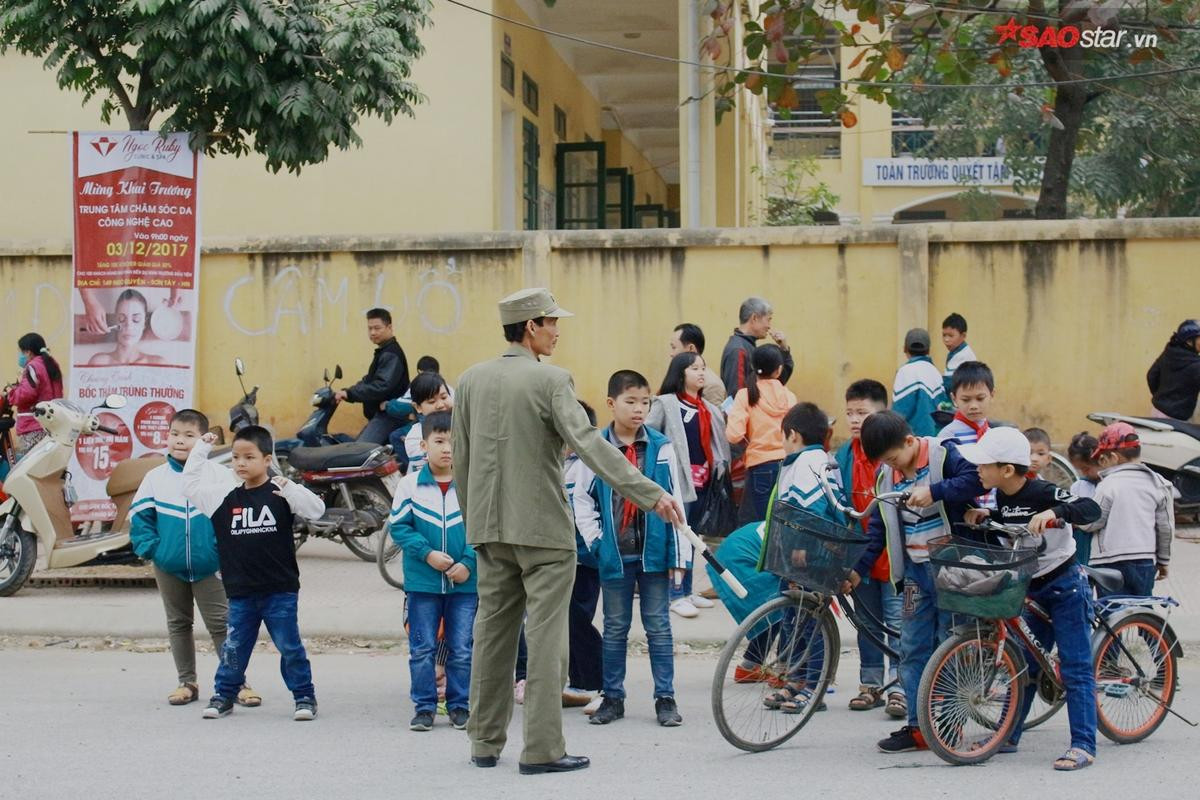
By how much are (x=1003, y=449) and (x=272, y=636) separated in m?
3.33

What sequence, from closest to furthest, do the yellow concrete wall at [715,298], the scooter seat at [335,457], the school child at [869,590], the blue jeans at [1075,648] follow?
1. the blue jeans at [1075,648]
2. the school child at [869,590]
3. the scooter seat at [335,457]
4. the yellow concrete wall at [715,298]

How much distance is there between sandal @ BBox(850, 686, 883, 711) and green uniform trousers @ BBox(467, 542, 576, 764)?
1842 millimetres

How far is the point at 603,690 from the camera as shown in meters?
7.10

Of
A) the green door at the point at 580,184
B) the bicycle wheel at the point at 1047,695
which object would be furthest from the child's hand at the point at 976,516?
the green door at the point at 580,184

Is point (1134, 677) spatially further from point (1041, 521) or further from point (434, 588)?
point (434, 588)

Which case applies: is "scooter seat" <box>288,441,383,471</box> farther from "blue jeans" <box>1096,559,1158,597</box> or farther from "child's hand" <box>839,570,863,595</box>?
"blue jeans" <box>1096,559,1158,597</box>

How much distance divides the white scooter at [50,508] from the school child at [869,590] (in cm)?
502

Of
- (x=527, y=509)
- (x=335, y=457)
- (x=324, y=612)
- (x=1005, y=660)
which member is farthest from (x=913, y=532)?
(x=335, y=457)

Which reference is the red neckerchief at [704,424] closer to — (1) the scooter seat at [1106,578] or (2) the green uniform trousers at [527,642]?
(1) the scooter seat at [1106,578]

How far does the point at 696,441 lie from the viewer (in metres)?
9.59

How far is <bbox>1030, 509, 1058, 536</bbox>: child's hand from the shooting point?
5.87 meters

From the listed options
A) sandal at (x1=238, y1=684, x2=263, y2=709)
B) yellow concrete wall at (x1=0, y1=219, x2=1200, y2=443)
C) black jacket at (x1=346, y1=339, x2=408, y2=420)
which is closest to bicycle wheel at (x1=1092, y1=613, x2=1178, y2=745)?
sandal at (x1=238, y1=684, x2=263, y2=709)

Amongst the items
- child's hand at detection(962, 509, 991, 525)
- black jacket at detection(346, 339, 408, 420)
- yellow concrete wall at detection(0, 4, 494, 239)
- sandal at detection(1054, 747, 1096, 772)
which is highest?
yellow concrete wall at detection(0, 4, 494, 239)

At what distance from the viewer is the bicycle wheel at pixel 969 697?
596cm
